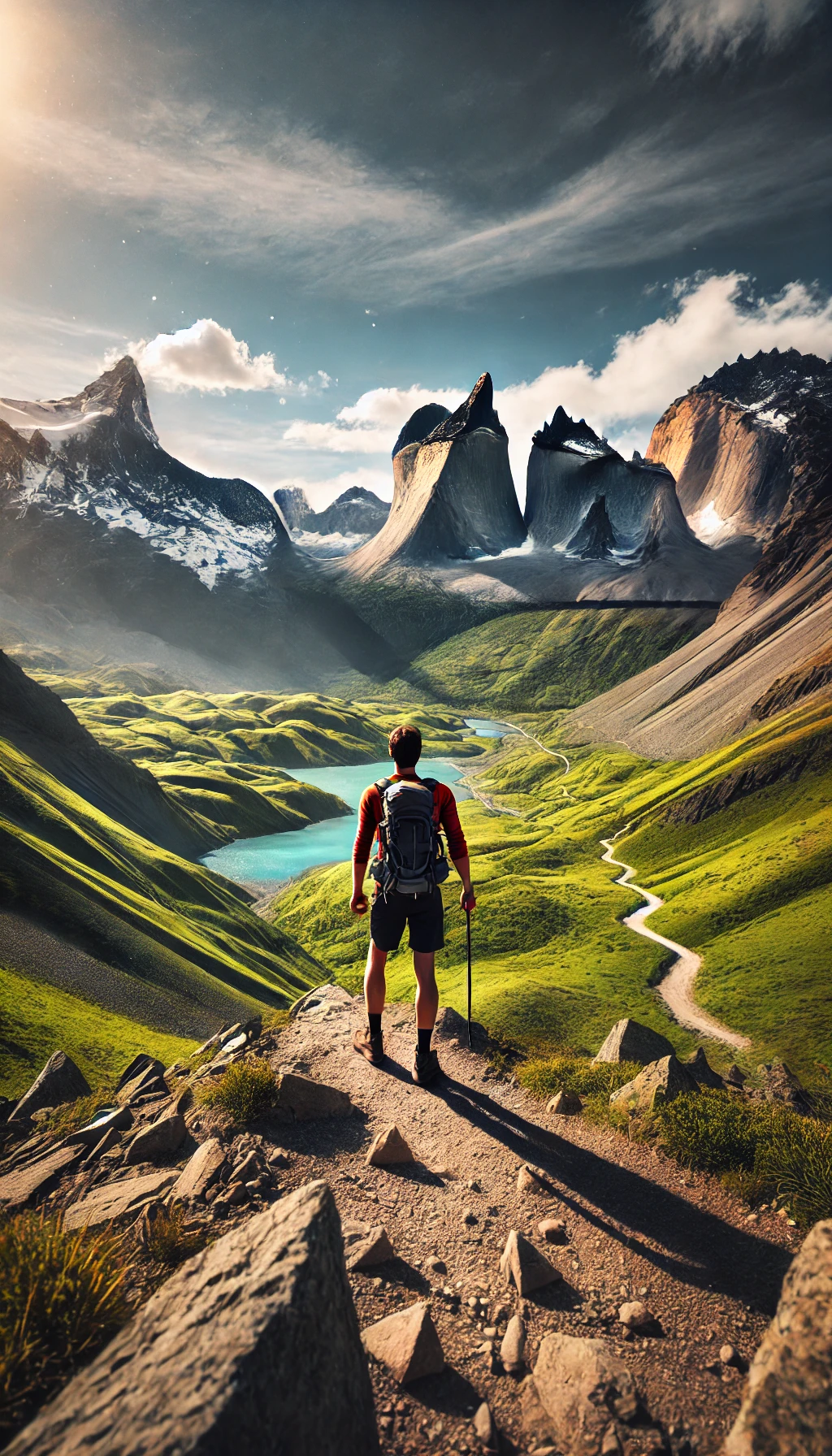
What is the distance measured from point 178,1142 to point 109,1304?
14.8 ft

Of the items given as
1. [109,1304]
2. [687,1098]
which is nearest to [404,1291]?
[109,1304]

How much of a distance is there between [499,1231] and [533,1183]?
940 mm

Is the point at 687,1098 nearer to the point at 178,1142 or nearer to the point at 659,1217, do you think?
the point at 659,1217

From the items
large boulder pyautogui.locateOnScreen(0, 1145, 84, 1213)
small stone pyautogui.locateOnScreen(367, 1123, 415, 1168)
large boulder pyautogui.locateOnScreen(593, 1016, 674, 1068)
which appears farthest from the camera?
large boulder pyautogui.locateOnScreen(593, 1016, 674, 1068)

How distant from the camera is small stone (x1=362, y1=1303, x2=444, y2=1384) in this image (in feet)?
17.8

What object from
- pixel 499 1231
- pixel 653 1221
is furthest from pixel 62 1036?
pixel 653 1221

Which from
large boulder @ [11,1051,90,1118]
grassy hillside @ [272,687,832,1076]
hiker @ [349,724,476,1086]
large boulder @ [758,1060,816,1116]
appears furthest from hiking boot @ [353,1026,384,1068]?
large boulder @ [758,1060,816,1116]

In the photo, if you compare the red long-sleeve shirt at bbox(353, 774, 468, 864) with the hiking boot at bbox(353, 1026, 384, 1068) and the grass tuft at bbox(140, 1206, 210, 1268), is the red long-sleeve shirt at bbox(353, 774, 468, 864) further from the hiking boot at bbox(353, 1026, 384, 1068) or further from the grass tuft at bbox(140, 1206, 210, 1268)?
the grass tuft at bbox(140, 1206, 210, 1268)

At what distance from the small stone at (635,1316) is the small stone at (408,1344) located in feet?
6.38

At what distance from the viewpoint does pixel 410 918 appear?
1001 cm

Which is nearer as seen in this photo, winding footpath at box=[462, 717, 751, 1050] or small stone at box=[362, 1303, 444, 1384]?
small stone at box=[362, 1303, 444, 1384]

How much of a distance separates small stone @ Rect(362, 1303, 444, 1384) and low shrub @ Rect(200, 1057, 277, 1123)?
13.3ft

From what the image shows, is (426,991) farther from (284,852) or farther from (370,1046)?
(284,852)

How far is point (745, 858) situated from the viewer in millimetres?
53781
